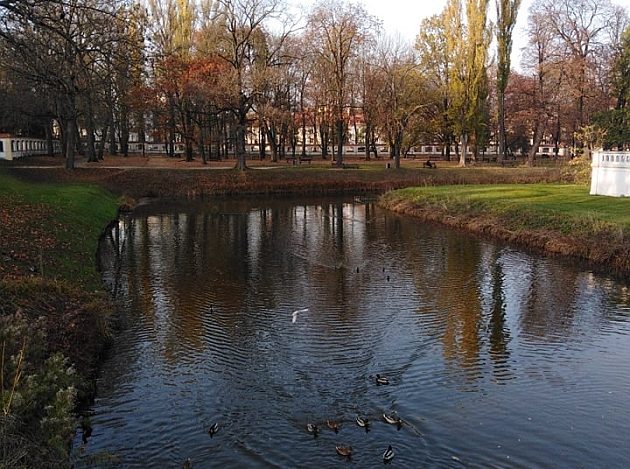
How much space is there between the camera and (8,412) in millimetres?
6711

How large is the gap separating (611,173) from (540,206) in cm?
460

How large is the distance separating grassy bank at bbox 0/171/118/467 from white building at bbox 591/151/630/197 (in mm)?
23237

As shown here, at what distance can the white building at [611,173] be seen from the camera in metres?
29.4

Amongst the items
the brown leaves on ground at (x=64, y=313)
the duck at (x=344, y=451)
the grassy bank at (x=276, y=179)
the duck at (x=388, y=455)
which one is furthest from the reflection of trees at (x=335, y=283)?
the grassy bank at (x=276, y=179)

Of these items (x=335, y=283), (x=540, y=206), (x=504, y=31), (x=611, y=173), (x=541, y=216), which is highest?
(x=504, y=31)

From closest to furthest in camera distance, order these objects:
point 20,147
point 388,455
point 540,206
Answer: point 388,455 < point 540,206 < point 20,147

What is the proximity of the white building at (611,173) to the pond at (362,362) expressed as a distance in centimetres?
993

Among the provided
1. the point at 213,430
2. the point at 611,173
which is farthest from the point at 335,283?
the point at 611,173

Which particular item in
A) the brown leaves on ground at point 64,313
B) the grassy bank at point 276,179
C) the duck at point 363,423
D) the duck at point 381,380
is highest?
the grassy bank at point 276,179

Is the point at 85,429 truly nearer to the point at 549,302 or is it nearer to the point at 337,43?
the point at 549,302

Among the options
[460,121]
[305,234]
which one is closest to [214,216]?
[305,234]

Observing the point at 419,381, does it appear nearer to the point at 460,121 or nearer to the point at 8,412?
the point at 8,412

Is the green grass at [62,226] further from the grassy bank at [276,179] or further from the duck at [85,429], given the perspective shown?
the grassy bank at [276,179]

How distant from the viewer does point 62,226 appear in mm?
21531
